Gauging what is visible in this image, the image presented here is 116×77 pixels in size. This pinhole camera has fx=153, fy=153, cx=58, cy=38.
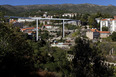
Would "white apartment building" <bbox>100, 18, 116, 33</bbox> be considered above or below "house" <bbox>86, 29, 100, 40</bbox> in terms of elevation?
above

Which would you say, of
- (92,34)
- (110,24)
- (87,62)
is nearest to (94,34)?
(92,34)

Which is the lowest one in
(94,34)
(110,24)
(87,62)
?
(94,34)

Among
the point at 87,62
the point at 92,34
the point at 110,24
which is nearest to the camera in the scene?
the point at 87,62

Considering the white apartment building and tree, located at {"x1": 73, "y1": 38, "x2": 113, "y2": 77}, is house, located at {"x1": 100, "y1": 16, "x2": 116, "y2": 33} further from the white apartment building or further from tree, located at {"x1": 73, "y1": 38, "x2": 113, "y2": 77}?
tree, located at {"x1": 73, "y1": 38, "x2": 113, "y2": 77}

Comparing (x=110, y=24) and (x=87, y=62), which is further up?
(x=87, y=62)

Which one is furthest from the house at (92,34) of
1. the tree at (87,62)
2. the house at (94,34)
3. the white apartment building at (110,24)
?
the tree at (87,62)

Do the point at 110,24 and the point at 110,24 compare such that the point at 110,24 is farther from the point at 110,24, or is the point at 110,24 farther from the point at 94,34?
the point at 94,34

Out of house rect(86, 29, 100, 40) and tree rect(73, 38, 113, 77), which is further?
house rect(86, 29, 100, 40)

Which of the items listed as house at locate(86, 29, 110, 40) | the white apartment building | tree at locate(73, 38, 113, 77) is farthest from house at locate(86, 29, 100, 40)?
tree at locate(73, 38, 113, 77)

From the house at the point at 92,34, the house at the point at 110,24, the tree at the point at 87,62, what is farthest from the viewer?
the house at the point at 110,24

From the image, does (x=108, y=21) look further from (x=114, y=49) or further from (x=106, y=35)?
(x=114, y=49)

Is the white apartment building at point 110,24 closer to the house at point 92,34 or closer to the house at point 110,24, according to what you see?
the house at point 110,24
